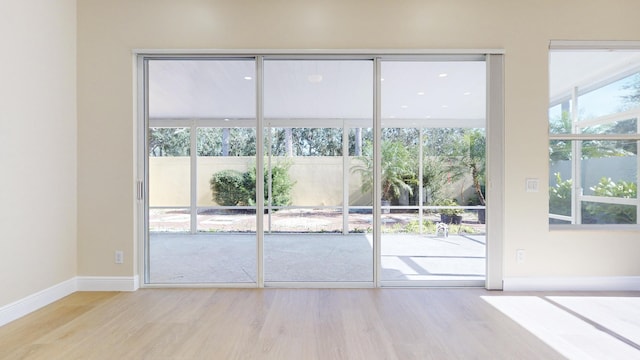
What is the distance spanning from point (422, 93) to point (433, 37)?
1.87 ft

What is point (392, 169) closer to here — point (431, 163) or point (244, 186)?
point (431, 163)

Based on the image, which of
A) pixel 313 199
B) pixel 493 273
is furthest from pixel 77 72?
pixel 493 273

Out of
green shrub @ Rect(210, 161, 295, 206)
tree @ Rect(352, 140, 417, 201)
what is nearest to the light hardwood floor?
green shrub @ Rect(210, 161, 295, 206)

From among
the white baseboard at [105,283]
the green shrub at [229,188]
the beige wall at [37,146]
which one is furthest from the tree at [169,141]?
the white baseboard at [105,283]

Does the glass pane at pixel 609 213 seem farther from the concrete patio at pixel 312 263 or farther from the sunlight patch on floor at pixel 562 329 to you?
the concrete patio at pixel 312 263

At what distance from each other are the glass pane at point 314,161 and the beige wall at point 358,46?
37cm

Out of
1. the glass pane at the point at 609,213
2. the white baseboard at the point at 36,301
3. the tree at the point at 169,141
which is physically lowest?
the white baseboard at the point at 36,301

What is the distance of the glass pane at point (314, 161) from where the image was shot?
370 centimetres

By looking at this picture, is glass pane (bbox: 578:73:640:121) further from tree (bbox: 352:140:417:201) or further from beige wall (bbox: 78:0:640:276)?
tree (bbox: 352:140:417:201)

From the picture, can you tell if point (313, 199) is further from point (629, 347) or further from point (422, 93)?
point (629, 347)

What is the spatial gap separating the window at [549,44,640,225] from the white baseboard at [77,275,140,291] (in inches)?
175

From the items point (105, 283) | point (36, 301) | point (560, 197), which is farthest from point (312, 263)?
point (560, 197)

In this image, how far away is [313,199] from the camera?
386cm

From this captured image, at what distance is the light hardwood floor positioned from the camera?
2.26 meters
